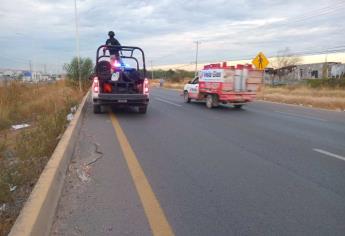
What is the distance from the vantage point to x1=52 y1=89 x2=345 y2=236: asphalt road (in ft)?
15.5

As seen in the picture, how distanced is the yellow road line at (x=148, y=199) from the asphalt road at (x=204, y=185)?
1 centimetres

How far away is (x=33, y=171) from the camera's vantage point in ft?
21.1

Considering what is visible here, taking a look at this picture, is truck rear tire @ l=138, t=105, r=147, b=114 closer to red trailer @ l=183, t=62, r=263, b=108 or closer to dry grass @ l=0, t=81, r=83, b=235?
dry grass @ l=0, t=81, r=83, b=235

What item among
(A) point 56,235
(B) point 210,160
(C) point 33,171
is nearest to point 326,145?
(B) point 210,160

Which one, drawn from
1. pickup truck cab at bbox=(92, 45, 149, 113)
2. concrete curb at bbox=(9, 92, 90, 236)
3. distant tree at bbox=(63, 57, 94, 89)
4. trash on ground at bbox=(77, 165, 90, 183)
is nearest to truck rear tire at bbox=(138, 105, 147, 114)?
pickup truck cab at bbox=(92, 45, 149, 113)

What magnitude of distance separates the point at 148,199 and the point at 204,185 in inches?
41.8

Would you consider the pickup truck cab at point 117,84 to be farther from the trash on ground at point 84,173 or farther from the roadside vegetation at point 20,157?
the trash on ground at point 84,173

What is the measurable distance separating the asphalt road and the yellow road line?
0.01 meters

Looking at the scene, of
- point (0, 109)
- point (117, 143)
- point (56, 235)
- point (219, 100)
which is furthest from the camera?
point (219, 100)

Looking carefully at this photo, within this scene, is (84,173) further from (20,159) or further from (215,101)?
(215,101)

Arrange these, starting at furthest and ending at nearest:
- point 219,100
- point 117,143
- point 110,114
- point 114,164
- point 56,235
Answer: point 219,100 < point 110,114 < point 117,143 < point 114,164 < point 56,235

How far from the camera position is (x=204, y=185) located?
6.32 meters

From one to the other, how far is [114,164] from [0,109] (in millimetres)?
9599

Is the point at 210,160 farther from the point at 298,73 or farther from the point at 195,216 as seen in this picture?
the point at 298,73
